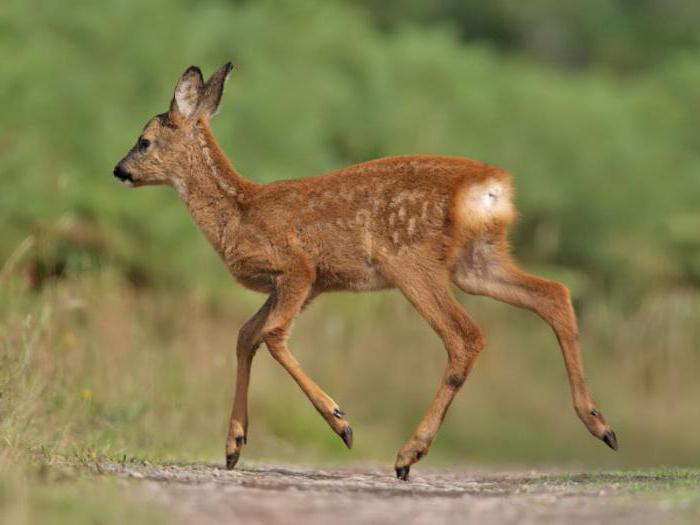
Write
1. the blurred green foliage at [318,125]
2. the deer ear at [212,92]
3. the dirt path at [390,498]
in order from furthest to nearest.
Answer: the blurred green foliage at [318,125] → the deer ear at [212,92] → the dirt path at [390,498]

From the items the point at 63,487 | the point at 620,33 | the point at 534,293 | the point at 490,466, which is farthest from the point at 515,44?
the point at 63,487

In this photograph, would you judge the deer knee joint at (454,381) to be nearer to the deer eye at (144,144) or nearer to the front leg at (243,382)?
the front leg at (243,382)

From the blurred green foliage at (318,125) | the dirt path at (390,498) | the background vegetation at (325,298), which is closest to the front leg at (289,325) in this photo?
the dirt path at (390,498)

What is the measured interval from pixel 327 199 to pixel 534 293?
1.49m

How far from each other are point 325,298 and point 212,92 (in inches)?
255

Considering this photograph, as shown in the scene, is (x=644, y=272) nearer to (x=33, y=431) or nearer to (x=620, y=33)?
(x=33, y=431)

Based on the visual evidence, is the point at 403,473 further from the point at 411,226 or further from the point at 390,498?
the point at 411,226

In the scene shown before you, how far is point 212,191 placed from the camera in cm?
1043

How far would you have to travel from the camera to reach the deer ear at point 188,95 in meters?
10.7

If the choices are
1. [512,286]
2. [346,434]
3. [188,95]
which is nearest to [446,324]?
[512,286]

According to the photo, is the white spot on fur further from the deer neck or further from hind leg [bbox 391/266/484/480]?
the deer neck

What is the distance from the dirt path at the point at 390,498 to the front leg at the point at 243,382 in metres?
0.33

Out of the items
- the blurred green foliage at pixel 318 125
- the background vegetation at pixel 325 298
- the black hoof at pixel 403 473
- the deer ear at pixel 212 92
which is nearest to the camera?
the black hoof at pixel 403 473

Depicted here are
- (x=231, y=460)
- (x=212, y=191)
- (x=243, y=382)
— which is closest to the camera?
(x=231, y=460)
